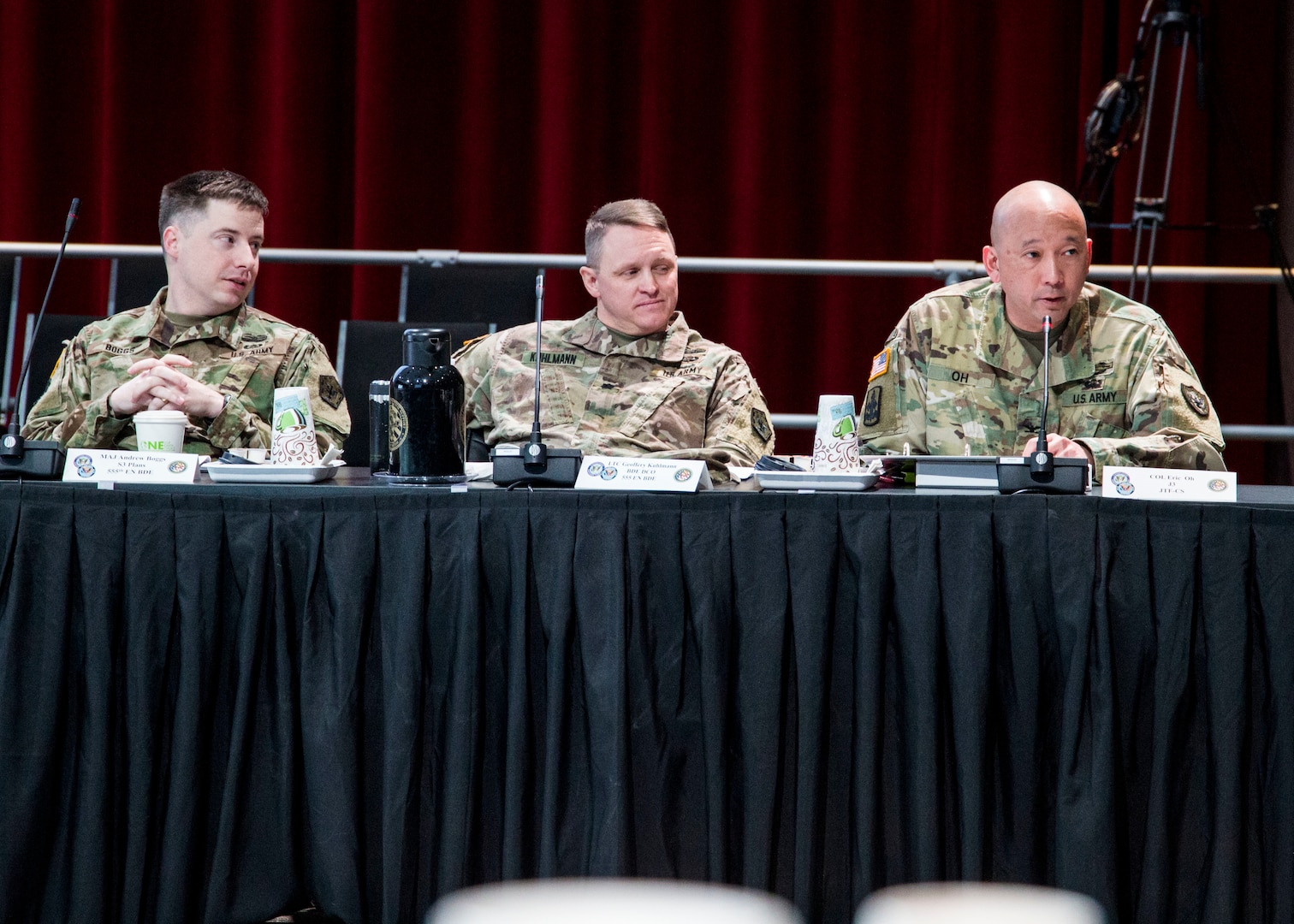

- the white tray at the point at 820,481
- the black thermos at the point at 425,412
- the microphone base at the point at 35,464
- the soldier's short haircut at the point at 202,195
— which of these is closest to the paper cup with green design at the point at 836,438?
the white tray at the point at 820,481

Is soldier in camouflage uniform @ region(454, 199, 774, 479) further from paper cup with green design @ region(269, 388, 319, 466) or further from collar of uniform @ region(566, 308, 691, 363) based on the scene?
paper cup with green design @ region(269, 388, 319, 466)

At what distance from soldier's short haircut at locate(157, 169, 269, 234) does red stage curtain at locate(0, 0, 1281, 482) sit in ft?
4.99

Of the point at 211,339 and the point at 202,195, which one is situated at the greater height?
the point at 202,195

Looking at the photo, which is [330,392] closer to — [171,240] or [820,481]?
[171,240]

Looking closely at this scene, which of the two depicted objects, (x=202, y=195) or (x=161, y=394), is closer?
(x=161, y=394)

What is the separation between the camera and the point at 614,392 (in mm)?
2652

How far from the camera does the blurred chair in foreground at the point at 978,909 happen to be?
0.61 meters

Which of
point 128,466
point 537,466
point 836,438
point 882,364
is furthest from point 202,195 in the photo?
point 836,438

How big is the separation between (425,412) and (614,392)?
0.80 meters

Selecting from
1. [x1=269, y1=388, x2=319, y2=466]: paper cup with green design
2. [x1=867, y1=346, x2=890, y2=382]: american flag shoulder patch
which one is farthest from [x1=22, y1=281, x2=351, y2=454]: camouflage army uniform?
[x1=867, y1=346, x2=890, y2=382]: american flag shoulder patch

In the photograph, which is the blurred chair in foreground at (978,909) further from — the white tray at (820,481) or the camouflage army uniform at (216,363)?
the camouflage army uniform at (216,363)

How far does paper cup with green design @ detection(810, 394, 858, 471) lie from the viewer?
6.15ft

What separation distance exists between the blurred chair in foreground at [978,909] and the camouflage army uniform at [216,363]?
2099 mm

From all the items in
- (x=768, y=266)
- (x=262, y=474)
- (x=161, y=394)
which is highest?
(x=768, y=266)
